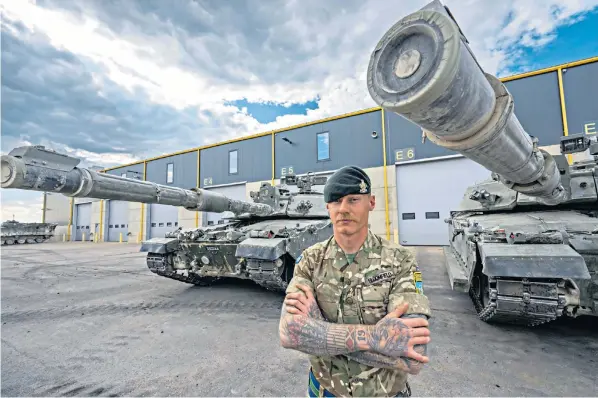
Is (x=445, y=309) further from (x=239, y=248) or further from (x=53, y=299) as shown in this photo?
(x=53, y=299)

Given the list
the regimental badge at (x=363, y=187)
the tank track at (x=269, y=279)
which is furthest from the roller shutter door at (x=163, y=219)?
the regimental badge at (x=363, y=187)

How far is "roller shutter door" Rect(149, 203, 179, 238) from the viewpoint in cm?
2394

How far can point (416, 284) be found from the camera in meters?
1.53

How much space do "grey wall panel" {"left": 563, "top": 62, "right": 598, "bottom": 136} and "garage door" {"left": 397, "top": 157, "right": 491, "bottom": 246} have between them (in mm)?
3540

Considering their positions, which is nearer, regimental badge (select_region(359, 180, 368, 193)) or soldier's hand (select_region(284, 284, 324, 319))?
soldier's hand (select_region(284, 284, 324, 319))

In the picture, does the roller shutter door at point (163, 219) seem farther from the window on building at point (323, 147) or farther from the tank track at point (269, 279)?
the tank track at point (269, 279)

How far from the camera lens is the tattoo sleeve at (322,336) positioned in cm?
129

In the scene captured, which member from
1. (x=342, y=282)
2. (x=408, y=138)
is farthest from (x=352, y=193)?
(x=408, y=138)

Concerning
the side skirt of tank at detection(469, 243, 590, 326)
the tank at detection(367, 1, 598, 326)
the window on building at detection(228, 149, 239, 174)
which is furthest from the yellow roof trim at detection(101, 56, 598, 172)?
the side skirt of tank at detection(469, 243, 590, 326)

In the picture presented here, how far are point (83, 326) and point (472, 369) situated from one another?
17.2 feet

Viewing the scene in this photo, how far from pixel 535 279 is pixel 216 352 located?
142 inches

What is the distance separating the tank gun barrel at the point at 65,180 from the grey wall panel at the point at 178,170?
19.3m

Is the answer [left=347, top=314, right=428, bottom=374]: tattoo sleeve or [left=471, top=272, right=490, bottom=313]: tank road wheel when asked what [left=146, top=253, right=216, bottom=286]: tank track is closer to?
[left=471, top=272, right=490, bottom=313]: tank road wheel

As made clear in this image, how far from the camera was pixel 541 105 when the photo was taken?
1266 cm
